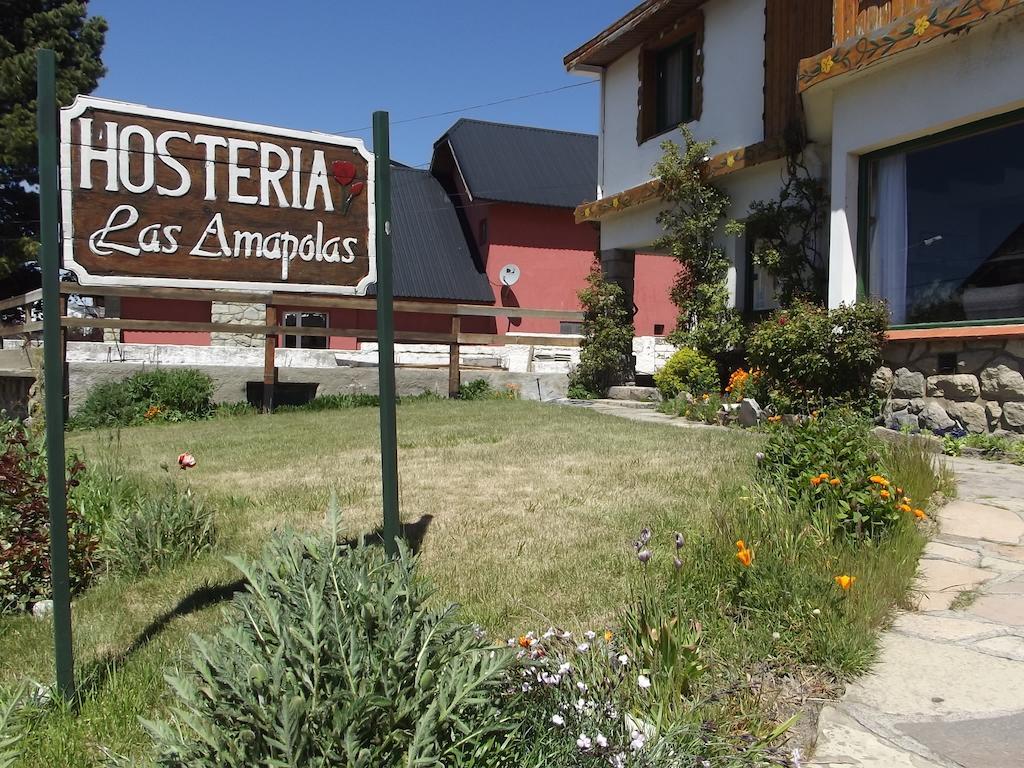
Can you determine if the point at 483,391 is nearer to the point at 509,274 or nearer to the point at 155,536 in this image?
the point at 155,536

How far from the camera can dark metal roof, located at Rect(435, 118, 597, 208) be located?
2230cm

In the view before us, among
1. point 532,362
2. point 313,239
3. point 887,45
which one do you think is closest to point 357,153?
point 313,239

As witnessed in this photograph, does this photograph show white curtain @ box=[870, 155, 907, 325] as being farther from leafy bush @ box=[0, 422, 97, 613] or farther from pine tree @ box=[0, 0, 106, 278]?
pine tree @ box=[0, 0, 106, 278]

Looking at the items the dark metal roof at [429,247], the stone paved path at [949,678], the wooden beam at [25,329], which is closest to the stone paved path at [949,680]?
the stone paved path at [949,678]

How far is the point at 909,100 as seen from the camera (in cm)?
726

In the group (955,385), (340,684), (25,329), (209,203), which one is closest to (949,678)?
(340,684)

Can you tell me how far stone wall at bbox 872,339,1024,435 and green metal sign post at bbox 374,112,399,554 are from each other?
502cm

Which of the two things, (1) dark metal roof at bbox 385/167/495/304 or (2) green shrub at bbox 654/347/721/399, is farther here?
(1) dark metal roof at bbox 385/167/495/304

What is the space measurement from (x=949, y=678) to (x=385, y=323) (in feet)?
8.01

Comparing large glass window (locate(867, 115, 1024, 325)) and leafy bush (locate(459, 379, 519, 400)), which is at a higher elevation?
large glass window (locate(867, 115, 1024, 325))

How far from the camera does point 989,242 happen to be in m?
7.35

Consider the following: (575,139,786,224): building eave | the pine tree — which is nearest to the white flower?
(575,139,786,224): building eave

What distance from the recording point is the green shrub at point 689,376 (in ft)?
34.1

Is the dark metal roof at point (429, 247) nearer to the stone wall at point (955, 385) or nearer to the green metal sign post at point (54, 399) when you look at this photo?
the stone wall at point (955, 385)
